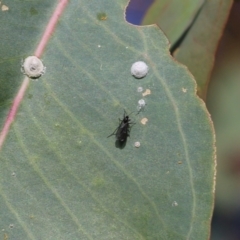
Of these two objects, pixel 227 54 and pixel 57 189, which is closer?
pixel 57 189

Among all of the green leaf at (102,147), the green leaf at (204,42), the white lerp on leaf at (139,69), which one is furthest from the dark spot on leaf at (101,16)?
the green leaf at (204,42)

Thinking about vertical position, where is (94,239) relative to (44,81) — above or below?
below

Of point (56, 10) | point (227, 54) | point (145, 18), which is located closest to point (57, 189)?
point (56, 10)

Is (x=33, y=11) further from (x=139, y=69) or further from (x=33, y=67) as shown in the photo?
(x=139, y=69)

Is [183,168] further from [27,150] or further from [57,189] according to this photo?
[27,150]

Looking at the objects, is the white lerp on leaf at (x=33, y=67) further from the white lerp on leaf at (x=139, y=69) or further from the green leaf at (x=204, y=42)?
the green leaf at (x=204, y=42)

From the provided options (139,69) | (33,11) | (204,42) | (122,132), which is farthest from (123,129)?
(204,42)
